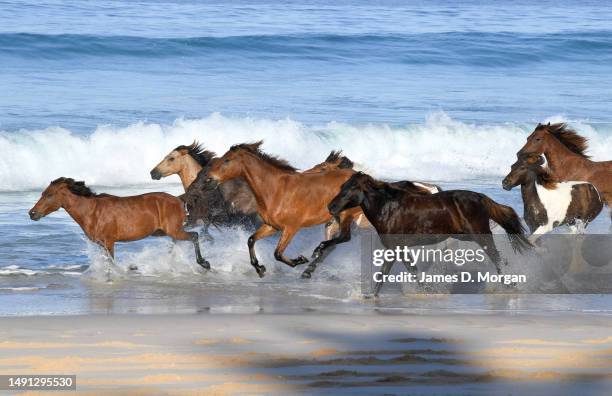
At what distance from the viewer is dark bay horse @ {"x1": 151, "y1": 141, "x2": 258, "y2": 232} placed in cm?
1301

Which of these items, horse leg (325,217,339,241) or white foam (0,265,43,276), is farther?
horse leg (325,217,339,241)

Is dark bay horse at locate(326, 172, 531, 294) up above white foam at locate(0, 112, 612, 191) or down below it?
above

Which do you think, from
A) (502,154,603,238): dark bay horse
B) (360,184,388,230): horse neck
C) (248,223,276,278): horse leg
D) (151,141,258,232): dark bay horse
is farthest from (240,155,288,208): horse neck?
(502,154,603,238): dark bay horse

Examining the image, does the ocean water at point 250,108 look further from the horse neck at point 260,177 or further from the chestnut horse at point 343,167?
the horse neck at point 260,177

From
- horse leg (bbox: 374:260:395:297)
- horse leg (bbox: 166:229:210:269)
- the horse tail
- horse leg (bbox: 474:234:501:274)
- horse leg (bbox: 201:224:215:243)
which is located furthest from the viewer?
horse leg (bbox: 201:224:215:243)

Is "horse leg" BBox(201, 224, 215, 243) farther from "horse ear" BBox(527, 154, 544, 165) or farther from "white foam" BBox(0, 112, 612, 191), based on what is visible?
"white foam" BBox(0, 112, 612, 191)

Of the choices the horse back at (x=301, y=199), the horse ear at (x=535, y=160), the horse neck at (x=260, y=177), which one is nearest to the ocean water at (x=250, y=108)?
the horse back at (x=301, y=199)

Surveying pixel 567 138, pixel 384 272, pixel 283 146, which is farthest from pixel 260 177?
pixel 283 146

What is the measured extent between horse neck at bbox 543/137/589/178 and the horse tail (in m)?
2.10

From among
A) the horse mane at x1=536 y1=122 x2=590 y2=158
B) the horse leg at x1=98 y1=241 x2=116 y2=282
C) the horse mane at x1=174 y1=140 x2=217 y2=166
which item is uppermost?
the horse mane at x1=536 y1=122 x2=590 y2=158

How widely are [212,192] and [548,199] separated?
3315mm

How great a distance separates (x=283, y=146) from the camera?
2305 centimetres

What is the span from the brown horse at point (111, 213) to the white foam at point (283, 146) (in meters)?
7.21

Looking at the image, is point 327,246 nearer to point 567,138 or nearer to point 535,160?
point 535,160
